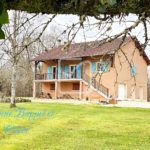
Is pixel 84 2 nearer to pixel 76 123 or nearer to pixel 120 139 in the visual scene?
pixel 120 139

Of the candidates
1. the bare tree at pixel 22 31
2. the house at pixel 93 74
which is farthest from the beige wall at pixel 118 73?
the bare tree at pixel 22 31

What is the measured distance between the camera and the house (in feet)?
58.9

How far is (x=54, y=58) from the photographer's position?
20.7 meters

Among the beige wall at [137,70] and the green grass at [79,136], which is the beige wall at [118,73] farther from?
the green grass at [79,136]

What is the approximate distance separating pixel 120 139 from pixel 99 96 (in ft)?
40.8

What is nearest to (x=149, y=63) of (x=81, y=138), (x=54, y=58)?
(x=54, y=58)

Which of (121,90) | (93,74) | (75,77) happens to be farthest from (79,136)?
A: (75,77)

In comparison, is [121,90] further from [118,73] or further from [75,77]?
[75,77]

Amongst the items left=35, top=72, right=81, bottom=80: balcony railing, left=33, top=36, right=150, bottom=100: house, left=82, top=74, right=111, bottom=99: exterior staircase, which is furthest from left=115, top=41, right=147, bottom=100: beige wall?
left=35, top=72, right=81, bottom=80: balcony railing

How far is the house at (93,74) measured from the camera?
58.9 ft

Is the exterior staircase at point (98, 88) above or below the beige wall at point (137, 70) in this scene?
below

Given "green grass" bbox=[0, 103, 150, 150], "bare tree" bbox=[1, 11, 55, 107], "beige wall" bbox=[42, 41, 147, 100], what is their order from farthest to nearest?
"beige wall" bbox=[42, 41, 147, 100] < "green grass" bbox=[0, 103, 150, 150] < "bare tree" bbox=[1, 11, 55, 107]

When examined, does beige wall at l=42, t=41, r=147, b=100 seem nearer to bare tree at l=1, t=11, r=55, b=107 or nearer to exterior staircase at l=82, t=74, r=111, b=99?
exterior staircase at l=82, t=74, r=111, b=99

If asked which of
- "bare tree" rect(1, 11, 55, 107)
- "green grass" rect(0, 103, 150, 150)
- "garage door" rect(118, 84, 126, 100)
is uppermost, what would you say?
"bare tree" rect(1, 11, 55, 107)
